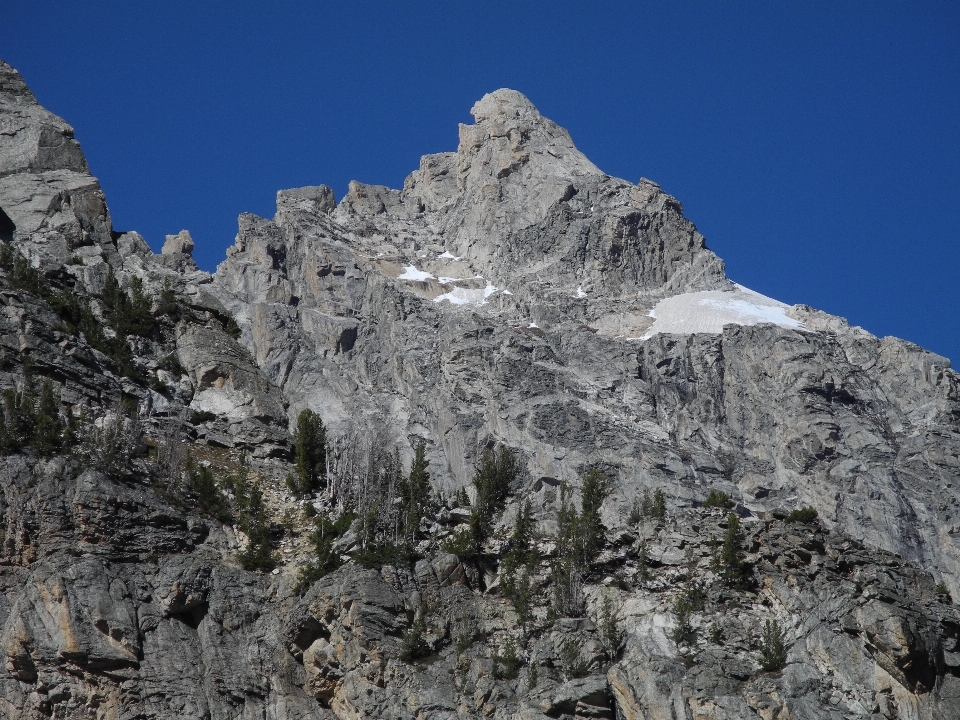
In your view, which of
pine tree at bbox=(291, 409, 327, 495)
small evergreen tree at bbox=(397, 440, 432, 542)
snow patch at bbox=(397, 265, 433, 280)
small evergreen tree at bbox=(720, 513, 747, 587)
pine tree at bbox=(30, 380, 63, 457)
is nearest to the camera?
small evergreen tree at bbox=(720, 513, 747, 587)

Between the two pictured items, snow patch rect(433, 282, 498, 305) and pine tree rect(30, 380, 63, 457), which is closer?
pine tree rect(30, 380, 63, 457)

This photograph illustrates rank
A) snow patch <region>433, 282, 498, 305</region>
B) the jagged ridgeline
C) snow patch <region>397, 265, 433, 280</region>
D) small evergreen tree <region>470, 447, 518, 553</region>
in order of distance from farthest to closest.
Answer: snow patch <region>397, 265, 433, 280</region>, snow patch <region>433, 282, 498, 305</region>, small evergreen tree <region>470, 447, 518, 553</region>, the jagged ridgeline

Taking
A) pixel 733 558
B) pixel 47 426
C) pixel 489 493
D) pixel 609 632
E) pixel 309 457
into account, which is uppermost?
pixel 309 457

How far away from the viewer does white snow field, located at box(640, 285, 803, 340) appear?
17862cm

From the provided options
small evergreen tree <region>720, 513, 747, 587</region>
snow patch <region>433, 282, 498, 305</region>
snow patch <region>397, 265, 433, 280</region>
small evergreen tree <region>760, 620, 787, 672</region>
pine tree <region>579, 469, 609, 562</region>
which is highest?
snow patch <region>397, 265, 433, 280</region>

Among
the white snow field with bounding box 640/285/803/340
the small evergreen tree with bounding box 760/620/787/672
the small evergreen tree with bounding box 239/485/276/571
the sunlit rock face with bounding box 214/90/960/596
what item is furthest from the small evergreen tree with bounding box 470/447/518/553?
the white snow field with bounding box 640/285/803/340

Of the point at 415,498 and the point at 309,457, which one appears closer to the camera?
the point at 415,498

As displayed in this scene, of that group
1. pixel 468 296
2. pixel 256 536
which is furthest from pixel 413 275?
pixel 256 536

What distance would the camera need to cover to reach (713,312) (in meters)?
184

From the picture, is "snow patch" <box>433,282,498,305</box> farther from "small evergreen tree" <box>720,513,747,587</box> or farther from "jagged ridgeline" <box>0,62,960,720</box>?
"small evergreen tree" <box>720,513,747,587</box>

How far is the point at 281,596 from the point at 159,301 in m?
25.1

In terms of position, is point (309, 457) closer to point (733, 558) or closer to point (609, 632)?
point (609, 632)

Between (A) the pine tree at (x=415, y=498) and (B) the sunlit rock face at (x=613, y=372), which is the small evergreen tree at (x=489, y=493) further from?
(B) the sunlit rock face at (x=613, y=372)

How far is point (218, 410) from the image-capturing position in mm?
53375
